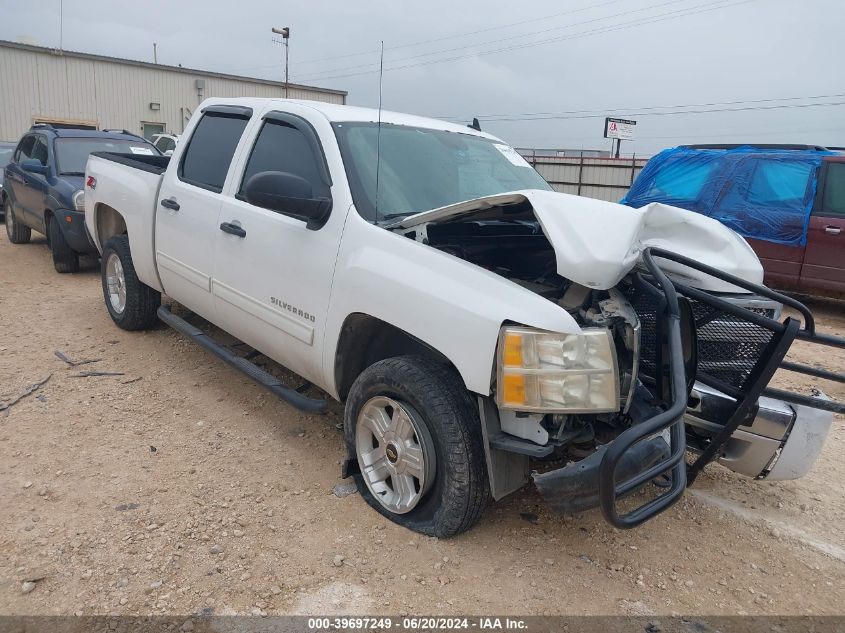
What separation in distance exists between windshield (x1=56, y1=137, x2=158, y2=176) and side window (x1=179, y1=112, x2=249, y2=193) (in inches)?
158

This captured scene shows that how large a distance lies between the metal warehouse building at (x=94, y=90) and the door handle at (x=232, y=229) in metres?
23.8

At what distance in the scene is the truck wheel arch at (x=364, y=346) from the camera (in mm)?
3094

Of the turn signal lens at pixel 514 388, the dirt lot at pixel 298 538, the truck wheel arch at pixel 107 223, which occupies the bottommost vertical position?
the dirt lot at pixel 298 538

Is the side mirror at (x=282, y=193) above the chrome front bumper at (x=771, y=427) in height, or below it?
above

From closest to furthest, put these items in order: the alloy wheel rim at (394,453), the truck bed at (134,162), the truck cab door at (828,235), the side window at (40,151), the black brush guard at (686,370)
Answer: the black brush guard at (686,370) → the alloy wheel rim at (394,453) → the truck bed at (134,162) → the truck cab door at (828,235) → the side window at (40,151)

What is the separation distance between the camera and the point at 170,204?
4.45 meters

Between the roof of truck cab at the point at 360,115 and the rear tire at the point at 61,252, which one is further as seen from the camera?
the rear tire at the point at 61,252

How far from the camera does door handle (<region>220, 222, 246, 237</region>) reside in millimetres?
3713

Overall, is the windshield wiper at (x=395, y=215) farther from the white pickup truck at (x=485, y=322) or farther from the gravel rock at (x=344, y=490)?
the gravel rock at (x=344, y=490)

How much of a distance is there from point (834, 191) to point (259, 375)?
6.82 metres

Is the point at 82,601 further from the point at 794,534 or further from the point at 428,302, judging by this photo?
the point at 794,534

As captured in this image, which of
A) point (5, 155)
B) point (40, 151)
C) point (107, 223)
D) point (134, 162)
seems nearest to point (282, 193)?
point (134, 162)

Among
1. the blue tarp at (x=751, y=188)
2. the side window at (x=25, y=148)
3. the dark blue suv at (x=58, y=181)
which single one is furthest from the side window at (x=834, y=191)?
the side window at (x=25, y=148)

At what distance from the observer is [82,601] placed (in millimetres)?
2447
